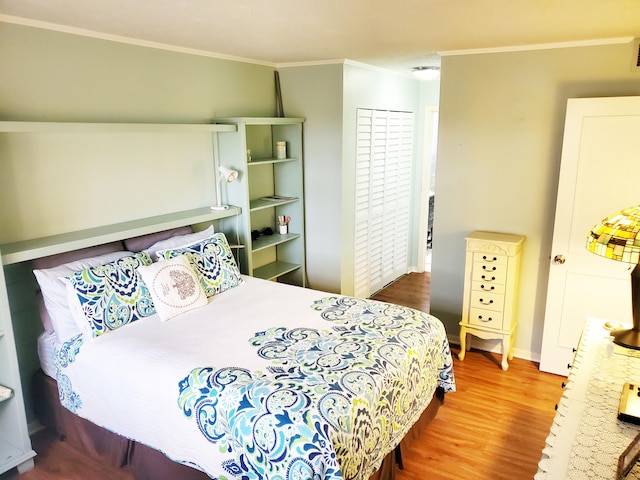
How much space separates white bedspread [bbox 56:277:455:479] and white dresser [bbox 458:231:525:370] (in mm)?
924

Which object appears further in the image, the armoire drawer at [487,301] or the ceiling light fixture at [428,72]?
the ceiling light fixture at [428,72]

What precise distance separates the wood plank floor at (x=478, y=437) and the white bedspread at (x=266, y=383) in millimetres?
291

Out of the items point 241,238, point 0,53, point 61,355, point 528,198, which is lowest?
point 61,355

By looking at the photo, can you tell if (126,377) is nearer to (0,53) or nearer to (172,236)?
(172,236)

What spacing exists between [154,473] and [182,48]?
8.91 ft

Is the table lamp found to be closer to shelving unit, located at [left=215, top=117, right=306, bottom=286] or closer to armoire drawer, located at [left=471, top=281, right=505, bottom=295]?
armoire drawer, located at [left=471, top=281, right=505, bottom=295]

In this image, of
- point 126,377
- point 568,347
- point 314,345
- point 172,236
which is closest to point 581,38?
point 568,347

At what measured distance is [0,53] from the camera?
248 cm

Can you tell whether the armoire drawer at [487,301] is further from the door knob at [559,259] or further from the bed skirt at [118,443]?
the bed skirt at [118,443]

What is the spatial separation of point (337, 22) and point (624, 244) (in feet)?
5.86

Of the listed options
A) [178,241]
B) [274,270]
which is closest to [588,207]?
[274,270]

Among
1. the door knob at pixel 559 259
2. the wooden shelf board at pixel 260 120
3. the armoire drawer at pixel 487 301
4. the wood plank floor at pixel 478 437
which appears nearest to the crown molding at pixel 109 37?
the wooden shelf board at pixel 260 120

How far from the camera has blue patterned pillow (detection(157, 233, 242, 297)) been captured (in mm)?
3096

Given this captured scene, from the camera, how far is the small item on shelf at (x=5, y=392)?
240cm
